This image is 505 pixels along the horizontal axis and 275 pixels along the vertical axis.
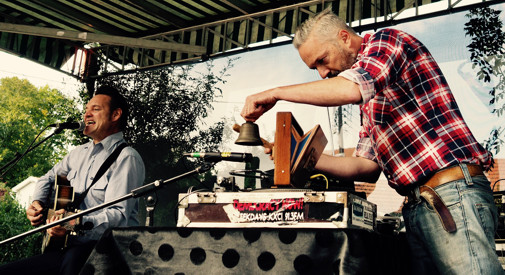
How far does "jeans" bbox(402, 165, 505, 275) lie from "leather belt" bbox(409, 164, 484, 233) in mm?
15

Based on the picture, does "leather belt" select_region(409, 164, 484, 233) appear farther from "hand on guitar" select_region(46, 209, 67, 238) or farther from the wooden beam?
the wooden beam

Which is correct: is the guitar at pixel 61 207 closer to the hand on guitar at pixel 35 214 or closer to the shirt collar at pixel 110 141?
the hand on guitar at pixel 35 214

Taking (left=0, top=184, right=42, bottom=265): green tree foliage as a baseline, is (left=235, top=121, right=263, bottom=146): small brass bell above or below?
above

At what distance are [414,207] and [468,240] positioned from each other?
24 centimetres

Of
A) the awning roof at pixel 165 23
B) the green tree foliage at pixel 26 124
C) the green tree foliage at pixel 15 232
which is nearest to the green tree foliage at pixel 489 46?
the awning roof at pixel 165 23

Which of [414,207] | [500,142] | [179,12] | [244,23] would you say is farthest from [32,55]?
[414,207]

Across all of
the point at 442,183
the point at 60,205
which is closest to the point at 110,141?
the point at 60,205

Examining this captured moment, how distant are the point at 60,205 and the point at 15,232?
971cm

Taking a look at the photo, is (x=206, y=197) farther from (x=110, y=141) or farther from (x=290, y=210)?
(x=110, y=141)

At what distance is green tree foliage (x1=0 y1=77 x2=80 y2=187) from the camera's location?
28750mm

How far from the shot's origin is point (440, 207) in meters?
1.45

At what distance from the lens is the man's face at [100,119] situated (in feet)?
10.1

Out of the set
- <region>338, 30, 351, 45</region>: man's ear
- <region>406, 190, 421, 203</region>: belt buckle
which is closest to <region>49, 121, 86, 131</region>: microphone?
<region>338, 30, 351, 45</region>: man's ear

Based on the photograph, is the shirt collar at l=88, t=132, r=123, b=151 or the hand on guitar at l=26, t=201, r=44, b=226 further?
the shirt collar at l=88, t=132, r=123, b=151
